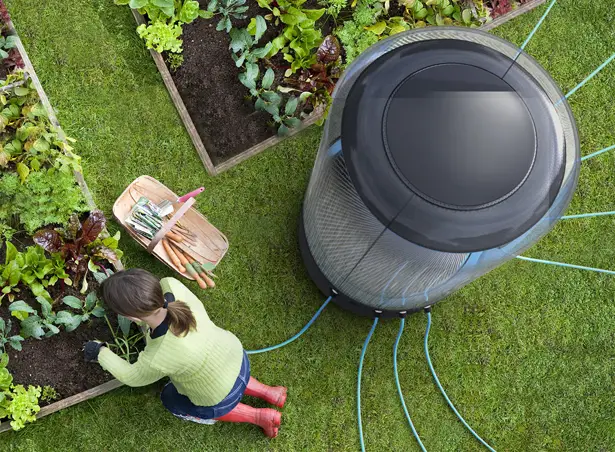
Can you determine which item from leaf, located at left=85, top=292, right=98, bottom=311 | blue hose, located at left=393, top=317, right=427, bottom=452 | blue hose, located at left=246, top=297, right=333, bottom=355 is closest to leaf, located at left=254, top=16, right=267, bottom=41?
blue hose, located at left=246, top=297, right=333, bottom=355

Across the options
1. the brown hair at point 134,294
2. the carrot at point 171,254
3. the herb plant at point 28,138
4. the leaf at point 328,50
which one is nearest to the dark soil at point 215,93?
the leaf at point 328,50

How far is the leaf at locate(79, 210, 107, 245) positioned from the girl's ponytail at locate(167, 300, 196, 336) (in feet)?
3.14

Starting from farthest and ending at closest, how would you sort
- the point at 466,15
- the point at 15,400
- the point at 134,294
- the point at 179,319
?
the point at 466,15 → the point at 15,400 → the point at 179,319 → the point at 134,294

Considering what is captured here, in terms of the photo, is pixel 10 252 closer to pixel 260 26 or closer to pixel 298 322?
pixel 298 322

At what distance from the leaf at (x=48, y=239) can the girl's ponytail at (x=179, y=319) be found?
104 cm

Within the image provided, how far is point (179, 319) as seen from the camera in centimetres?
297

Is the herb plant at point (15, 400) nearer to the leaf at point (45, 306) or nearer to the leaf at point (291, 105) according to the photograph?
the leaf at point (45, 306)

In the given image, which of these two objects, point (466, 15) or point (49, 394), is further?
point (466, 15)

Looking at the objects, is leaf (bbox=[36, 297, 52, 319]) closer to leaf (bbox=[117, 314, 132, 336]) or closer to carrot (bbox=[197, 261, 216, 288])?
leaf (bbox=[117, 314, 132, 336])

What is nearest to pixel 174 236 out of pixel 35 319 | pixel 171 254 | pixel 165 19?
pixel 171 254

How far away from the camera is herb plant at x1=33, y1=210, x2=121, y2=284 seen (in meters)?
3.71

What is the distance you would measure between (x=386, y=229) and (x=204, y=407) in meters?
1.46

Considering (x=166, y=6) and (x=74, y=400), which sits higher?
(x=166, y=6)

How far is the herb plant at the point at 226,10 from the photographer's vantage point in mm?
4078
